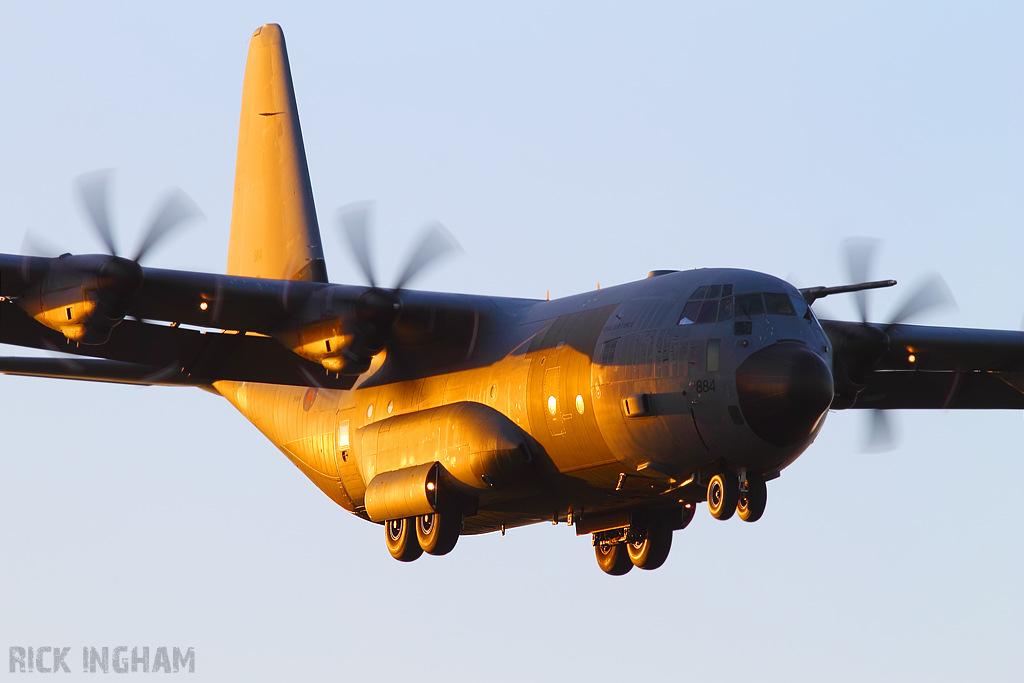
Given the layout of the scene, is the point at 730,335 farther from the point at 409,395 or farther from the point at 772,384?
the point at 409,395

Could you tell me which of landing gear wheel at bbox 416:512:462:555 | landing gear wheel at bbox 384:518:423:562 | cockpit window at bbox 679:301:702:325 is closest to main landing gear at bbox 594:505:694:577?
landing gear wheel at bbox 416:512:462:555

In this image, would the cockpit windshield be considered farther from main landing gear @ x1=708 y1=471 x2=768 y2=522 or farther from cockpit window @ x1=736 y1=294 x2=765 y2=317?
main landing gear @ x1=708 y1=471 x2=768 y2=522

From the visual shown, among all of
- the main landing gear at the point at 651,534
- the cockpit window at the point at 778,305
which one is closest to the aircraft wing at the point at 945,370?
the cockpit window at the point at 778,305

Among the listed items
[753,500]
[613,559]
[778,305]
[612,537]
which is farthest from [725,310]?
[613,559]

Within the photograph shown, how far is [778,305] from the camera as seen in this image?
21062mm

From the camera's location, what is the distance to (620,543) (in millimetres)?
25953

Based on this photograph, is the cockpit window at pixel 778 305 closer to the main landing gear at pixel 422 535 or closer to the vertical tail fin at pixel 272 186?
the main landing gear at pixel 422 535

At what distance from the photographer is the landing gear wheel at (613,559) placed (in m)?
26.0

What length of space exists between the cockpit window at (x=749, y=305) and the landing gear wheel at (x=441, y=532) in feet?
19.6

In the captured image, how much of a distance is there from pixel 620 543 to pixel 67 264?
33.4 feet

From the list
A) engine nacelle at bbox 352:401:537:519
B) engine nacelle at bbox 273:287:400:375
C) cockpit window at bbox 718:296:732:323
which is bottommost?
engine nacelle at bbox 352:401:537:519

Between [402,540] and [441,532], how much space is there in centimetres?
143

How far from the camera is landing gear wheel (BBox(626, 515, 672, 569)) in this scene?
2539cm

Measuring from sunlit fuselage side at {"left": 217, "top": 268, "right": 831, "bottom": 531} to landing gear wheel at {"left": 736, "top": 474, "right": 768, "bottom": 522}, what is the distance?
0.21 meters
